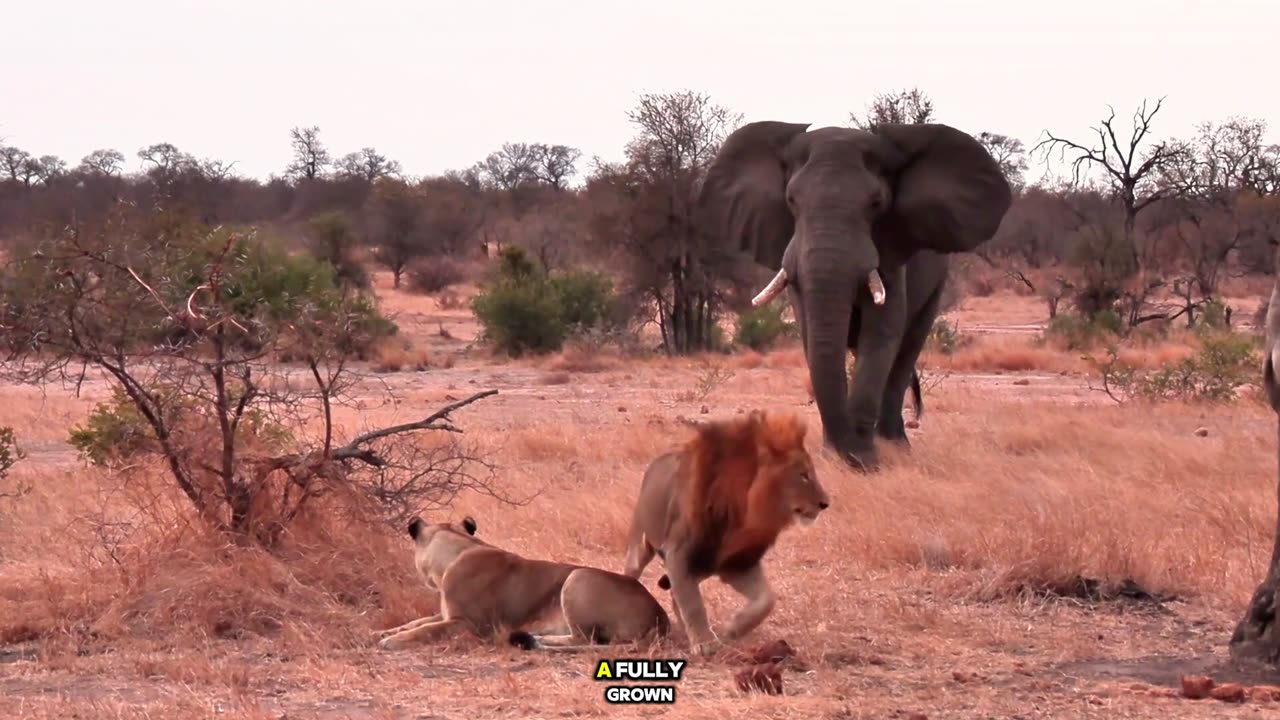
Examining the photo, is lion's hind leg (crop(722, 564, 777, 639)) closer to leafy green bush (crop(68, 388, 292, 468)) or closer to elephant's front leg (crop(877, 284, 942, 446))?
leafy green bush (crop(68, 388, 292, 468))

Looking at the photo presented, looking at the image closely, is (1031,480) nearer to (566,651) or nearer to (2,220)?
(566,651)

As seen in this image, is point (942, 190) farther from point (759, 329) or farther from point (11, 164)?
point (11, 164)

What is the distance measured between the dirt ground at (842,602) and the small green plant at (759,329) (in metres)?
14.1

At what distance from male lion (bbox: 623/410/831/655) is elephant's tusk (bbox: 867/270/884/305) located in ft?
17.5

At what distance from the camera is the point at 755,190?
12.9 m

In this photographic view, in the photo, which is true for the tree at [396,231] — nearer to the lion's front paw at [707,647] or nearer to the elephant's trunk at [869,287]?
the elephant's trunk at [869,287]

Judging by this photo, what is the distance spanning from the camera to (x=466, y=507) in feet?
31.3

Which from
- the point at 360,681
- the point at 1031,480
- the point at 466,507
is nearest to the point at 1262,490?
the point at 1031,480

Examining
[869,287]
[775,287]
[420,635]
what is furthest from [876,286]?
[420,635]

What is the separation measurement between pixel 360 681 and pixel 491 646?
0.64 metres

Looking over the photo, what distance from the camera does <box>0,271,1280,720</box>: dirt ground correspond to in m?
5.42

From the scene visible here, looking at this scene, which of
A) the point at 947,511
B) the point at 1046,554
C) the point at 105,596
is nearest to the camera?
the point at 105,596

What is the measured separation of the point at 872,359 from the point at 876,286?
2.03 ft

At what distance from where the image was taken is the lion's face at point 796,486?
5754mm
